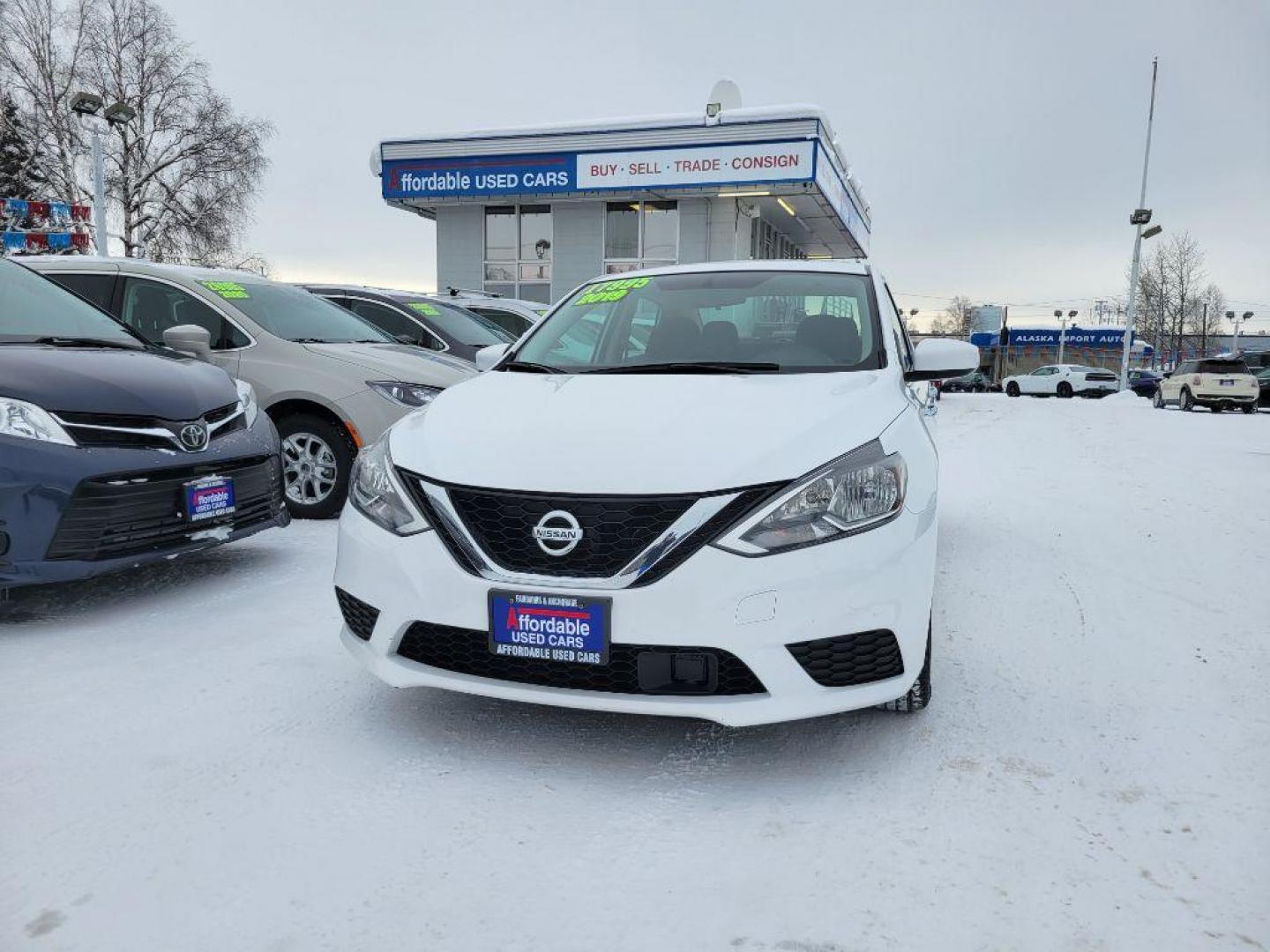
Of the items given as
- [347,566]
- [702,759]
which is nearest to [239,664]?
[347,566]

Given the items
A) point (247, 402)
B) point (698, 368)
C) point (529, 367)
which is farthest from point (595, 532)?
point (247, 402)

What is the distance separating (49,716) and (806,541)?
2.36 meters

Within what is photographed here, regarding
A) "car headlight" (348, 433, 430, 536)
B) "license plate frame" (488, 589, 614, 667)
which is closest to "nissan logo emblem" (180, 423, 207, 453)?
"car headlight" (348, 433, 430, 536)

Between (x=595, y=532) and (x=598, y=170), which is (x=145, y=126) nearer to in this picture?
(x=598, y=170)

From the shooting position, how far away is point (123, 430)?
3.61 metres

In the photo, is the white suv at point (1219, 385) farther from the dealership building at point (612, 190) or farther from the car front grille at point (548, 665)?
the car front grille at point (548, 665)

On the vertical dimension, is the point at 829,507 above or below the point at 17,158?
below

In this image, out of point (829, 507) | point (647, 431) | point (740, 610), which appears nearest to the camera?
point (740, 610)

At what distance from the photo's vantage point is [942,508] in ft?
20.8

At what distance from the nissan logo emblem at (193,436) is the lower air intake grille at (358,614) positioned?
1548mm

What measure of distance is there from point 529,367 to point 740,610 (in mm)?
1677

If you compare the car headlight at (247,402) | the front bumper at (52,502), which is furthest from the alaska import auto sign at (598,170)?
the front bumper at (52,502)

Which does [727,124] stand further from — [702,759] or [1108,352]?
[1108,352]

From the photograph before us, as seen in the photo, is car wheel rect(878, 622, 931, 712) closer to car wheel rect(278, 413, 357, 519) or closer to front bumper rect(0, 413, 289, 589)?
front bumper rect(0, 413, 289, 589)
